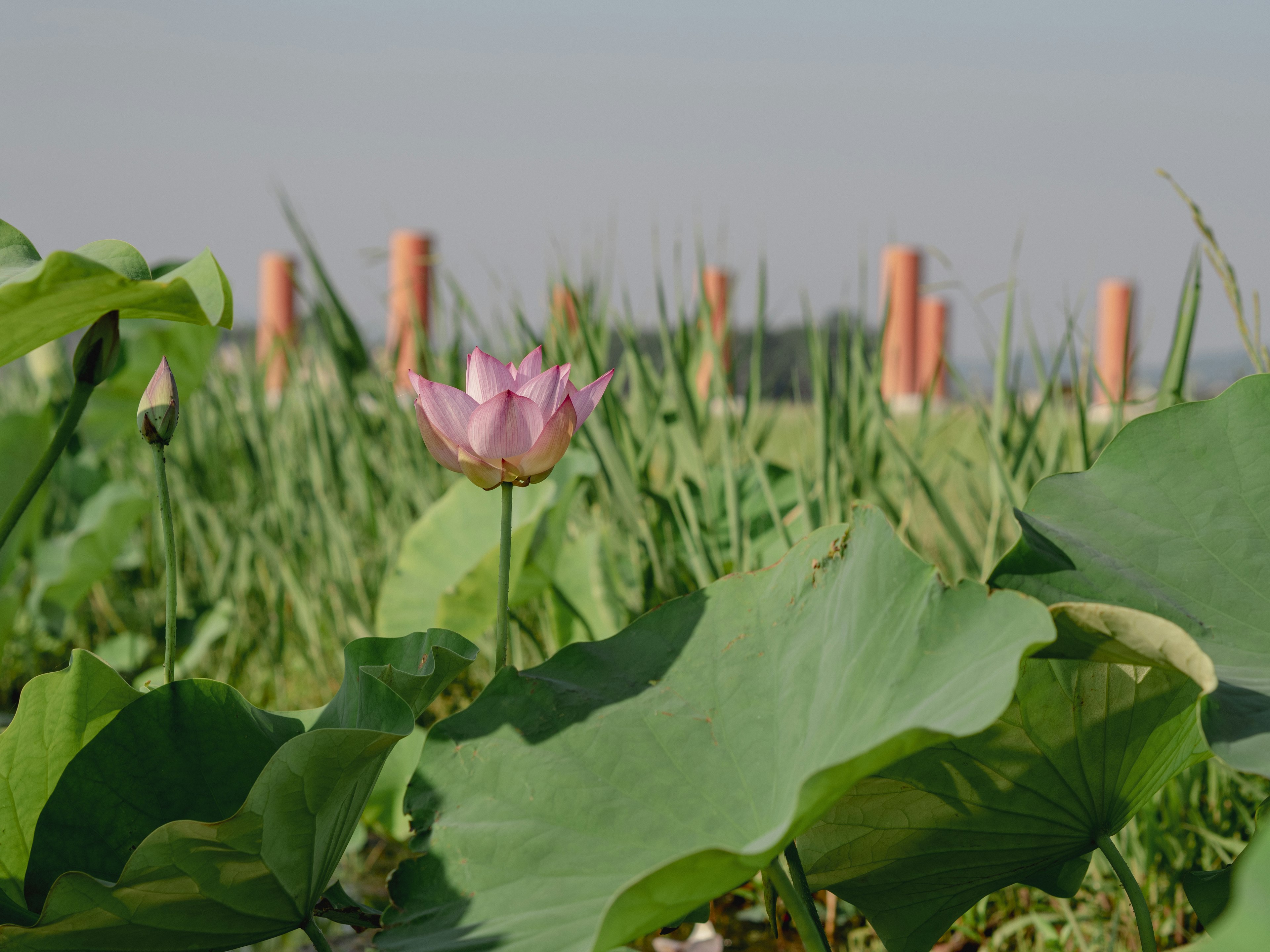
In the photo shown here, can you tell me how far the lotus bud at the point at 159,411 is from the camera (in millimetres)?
430

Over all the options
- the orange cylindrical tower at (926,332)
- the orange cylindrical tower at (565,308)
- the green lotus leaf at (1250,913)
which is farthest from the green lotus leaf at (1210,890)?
the orange cylindrical tower at (926,332)

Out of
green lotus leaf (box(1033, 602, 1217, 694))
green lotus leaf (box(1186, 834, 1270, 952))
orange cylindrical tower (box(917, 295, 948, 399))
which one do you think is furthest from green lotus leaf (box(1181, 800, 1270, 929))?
orange cylindrical tower (box(917, 295, 948, 399))

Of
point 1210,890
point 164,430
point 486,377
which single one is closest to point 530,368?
point 486,377

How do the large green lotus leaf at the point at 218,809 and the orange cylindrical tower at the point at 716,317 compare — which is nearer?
the large green lotus leaf at the point at 218,809

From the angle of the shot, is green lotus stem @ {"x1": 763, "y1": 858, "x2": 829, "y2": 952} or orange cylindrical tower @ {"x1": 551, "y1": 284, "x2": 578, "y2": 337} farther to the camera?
orange cylindrical tower @ {"x1": 551, "y1": 284, "x2": 578, "y2": 337}

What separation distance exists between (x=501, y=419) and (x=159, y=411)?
5.9 inches

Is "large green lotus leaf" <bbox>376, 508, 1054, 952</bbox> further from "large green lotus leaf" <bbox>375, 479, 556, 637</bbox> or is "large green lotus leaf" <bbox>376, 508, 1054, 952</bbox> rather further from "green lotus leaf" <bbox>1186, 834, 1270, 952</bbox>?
"large green lotus leaf" <bbox>375, 479, 556, 637</bbox>

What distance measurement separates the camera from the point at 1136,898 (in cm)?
40

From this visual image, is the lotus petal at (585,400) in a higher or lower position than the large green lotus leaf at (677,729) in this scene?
higher

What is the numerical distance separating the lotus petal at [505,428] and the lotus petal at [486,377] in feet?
0.05

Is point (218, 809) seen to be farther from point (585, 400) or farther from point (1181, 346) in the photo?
point (1181, 346)

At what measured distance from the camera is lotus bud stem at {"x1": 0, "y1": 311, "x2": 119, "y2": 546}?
0.40m

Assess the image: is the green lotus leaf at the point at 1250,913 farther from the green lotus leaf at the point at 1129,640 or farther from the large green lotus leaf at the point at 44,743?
the large green lotus leaf at the point at 44,743

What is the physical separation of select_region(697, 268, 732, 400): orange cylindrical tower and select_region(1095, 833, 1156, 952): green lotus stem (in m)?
0.74
